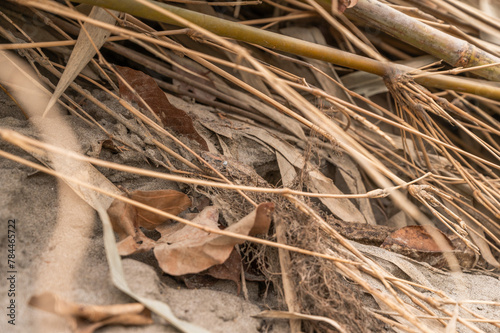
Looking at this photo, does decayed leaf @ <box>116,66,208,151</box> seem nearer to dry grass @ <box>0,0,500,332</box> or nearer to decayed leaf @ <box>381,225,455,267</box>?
dry grass @ <box>0,0,500,332</box>

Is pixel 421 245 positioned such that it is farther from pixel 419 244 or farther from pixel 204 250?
pixel 204 250

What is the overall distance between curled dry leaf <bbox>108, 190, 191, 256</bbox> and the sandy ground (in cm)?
4

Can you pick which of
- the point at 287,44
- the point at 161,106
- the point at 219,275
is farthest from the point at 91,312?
the point at 287,44

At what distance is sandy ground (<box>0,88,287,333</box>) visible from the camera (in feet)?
2.34

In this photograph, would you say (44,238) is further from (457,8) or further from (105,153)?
(457,8)

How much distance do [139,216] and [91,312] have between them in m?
0.28

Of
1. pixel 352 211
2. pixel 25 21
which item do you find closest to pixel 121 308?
pixel 352 211

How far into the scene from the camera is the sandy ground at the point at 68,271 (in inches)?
28.1

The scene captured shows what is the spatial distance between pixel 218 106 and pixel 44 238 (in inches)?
32.2

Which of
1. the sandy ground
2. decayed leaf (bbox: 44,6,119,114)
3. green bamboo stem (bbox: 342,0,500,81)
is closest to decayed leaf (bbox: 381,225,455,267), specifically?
the sandy ground

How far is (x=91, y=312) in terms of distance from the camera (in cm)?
65

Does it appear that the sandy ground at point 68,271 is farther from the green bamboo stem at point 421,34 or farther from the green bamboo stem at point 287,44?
the green bamboo stem at point 421,34

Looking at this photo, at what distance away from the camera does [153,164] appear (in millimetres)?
1119

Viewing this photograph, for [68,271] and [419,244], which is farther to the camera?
[419,244]
